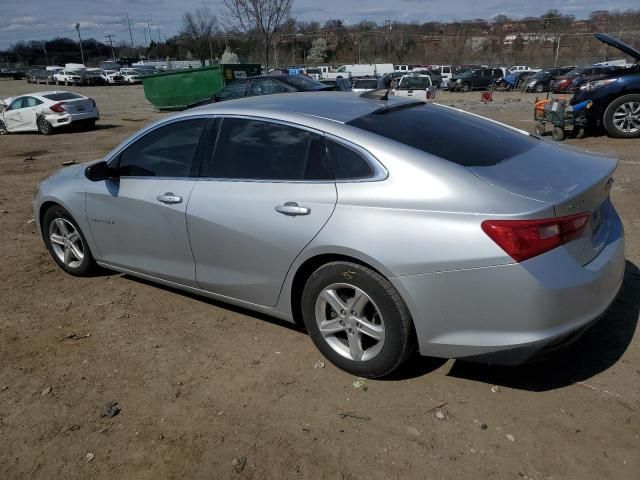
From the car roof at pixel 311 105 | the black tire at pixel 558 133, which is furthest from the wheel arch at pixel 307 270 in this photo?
the black tire at pixel 558 133

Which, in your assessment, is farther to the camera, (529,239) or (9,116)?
(9,116)

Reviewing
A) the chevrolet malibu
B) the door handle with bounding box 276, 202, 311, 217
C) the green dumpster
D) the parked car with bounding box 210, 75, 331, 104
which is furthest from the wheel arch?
the green dumpster

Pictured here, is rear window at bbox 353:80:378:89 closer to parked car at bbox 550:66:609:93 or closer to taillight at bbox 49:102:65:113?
parked car at bbox 550:66:609:93

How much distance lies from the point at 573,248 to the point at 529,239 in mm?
313

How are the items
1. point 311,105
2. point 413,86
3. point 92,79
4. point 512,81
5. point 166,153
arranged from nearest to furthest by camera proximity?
point 311,105
point 166,153
point 413,86
point 512,81
point 92,79

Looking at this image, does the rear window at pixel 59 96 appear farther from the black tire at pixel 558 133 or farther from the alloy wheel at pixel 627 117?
the alloy wheel at pixel 627 117

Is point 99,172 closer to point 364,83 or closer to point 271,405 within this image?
point 271,405

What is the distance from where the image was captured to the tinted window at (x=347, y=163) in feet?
9.82

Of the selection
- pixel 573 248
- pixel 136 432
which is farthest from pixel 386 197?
pixel 136 432

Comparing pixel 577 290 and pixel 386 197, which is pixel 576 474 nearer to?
pixel 577 290

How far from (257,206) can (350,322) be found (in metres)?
0.89

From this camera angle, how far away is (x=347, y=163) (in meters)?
3.06

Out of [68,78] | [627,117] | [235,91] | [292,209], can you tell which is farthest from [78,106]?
[68,78]

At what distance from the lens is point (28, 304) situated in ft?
14.9
